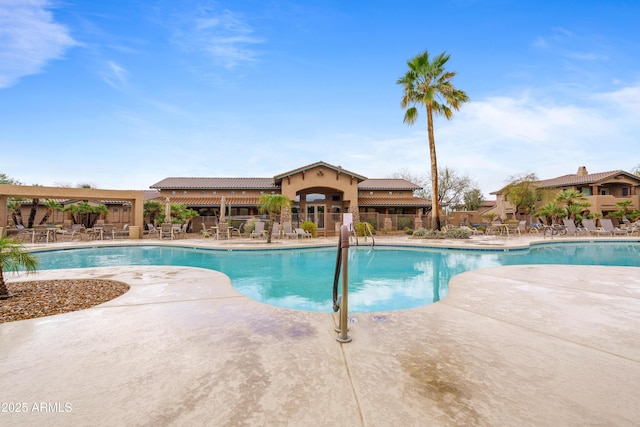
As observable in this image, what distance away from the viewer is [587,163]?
30.9m

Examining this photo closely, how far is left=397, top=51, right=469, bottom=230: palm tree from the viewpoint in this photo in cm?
1730

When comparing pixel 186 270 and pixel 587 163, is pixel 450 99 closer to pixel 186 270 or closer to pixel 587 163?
pixel 186 270

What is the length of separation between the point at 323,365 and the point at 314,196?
2249cm

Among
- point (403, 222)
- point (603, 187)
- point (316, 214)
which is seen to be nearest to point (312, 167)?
point (316, 214)

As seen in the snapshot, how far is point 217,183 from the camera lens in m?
25.8

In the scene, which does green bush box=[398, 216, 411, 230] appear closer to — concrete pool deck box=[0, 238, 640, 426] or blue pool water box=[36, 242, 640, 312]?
blue pool water box=[36, 242, 640, 312]

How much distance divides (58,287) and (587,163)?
43.6 metres

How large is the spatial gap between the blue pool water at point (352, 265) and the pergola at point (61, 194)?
4436mm

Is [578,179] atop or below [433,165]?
atop

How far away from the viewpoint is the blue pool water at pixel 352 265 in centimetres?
616

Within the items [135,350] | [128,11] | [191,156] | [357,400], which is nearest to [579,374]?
[357,400]

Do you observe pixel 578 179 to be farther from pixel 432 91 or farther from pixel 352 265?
pixel 352 265

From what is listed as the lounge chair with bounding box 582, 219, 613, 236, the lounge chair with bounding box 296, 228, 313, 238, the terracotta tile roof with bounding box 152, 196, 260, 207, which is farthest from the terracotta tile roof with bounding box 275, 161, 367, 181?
the lounge chair with bounding box 582, 219, 613, 236

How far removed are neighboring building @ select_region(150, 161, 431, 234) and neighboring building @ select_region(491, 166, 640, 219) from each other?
10.3 metres
